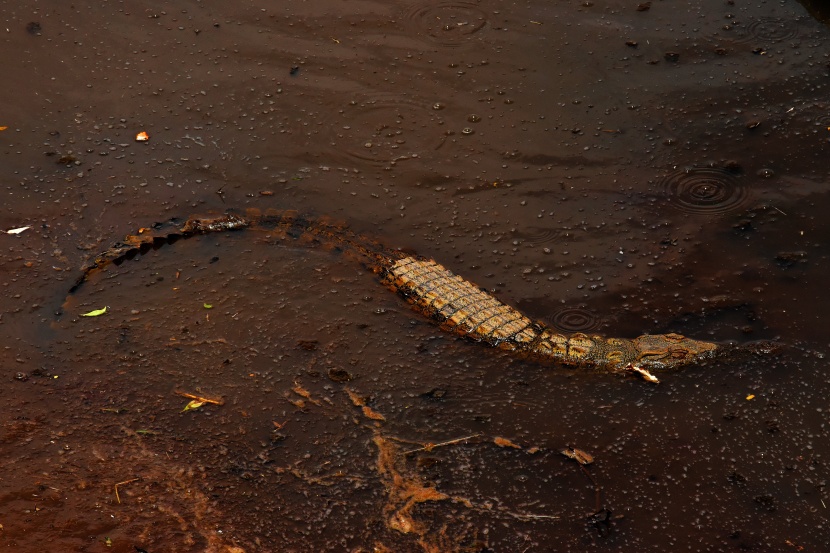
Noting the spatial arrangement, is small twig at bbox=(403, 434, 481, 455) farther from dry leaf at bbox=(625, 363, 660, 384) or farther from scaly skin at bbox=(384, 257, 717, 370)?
dry leaf at bbox=(625, 363, 660, 384)

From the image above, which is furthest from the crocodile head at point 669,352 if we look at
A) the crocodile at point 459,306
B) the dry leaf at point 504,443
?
the dry leaf at point 504,443

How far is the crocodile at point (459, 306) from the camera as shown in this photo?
211 inches

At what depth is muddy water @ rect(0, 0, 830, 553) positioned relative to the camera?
4656 millimetres

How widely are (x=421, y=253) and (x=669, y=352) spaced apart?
189 centimetres

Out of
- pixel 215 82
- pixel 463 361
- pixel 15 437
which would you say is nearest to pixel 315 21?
pixel 215 82

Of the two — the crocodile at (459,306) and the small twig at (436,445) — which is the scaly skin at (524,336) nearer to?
the crocodile at (459,306)

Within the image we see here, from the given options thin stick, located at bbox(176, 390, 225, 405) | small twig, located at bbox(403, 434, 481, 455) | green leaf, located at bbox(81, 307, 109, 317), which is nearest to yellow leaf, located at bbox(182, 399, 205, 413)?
thin stick, located at bbox(176, 390, 225, 405)

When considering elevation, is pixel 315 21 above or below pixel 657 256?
above

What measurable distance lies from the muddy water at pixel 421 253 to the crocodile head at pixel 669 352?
107 millimetres

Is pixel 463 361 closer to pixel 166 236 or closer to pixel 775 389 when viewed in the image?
pixel 775 389

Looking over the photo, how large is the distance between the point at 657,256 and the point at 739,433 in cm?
149

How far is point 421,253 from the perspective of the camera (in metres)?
6.03

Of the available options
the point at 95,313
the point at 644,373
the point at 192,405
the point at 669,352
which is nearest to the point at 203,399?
the point at 192,405

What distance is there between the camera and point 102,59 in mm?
7250
